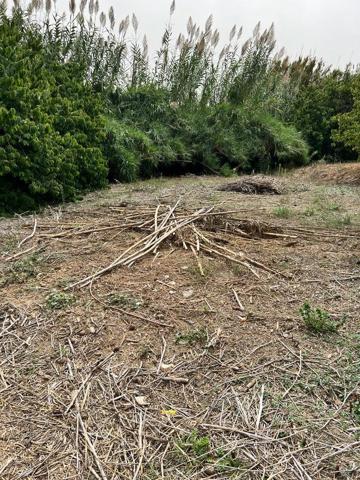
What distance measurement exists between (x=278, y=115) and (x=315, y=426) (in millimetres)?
8668

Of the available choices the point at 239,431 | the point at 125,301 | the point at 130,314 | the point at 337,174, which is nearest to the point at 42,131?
the point at 125,301

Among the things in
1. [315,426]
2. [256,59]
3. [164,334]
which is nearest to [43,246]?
[164,334]

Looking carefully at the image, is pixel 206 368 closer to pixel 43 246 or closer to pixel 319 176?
pixel 43 246

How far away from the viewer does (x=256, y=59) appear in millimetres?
8562

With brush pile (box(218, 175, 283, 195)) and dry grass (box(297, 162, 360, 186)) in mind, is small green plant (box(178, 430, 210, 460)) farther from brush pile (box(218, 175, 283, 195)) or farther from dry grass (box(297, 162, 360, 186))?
dry grass (box(297, 162, 360, 186))

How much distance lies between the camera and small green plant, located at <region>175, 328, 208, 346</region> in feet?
7.23

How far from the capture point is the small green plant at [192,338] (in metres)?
2.21

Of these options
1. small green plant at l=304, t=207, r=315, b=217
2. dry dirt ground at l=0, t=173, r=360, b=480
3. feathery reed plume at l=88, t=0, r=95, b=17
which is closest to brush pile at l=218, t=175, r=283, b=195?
small green plant at l=304, t=207, r=315, b=217

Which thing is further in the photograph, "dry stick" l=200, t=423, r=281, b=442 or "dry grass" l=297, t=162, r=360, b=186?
"dry grass" l=297, t=162, r=360, b=186

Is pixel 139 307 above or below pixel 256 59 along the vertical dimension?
below

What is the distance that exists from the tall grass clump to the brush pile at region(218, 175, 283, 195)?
1.49 m

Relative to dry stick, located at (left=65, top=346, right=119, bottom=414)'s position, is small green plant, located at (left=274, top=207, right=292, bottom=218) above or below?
above

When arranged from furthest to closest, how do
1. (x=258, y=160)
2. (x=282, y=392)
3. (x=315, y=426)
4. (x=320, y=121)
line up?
(x=320, y=121)
(x=258, y=160)
(x=282, y=392)
(x=315, y=426)

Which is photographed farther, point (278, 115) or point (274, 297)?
point (278, 115)
